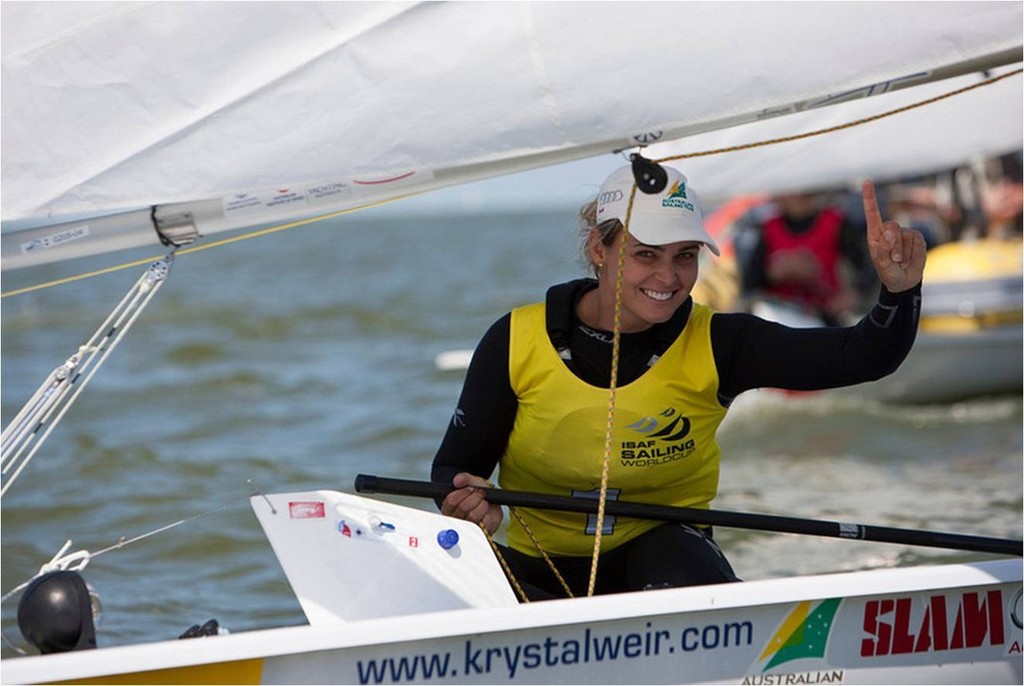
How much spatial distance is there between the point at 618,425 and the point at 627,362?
0.11 m

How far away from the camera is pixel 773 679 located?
80.8 inches

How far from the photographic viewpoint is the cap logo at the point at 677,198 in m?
2.24

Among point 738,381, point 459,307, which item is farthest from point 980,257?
point 459,307

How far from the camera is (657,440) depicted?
233 cm

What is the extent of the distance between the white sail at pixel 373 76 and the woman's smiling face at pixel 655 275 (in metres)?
0.20

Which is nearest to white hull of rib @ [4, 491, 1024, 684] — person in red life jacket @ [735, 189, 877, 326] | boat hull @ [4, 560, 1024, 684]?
boat hull @ [4, 560, 1024, 684]

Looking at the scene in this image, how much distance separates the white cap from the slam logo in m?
0.59

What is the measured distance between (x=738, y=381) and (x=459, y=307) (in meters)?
11.0

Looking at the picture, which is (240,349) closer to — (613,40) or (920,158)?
(920,158)

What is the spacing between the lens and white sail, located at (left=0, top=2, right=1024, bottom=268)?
217 cm

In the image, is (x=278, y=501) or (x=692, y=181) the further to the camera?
(x=692, y=181)

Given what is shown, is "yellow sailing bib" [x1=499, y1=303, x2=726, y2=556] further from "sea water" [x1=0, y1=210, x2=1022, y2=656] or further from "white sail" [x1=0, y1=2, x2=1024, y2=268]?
"white sail" [x1=0, y1=2, x2=1024, y2=268]

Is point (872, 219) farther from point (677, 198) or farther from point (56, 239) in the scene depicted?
point (56, 239)

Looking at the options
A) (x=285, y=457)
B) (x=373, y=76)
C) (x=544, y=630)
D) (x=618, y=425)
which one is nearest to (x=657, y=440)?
(x=618, y=425)
